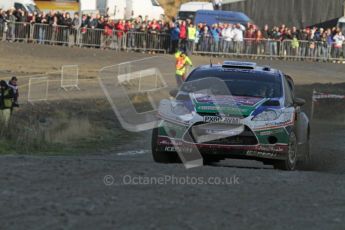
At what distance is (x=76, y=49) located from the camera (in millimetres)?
35250

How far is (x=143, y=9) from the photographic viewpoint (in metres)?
48.6

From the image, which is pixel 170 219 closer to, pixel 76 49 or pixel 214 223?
pixel 214 223

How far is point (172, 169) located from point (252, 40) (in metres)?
28.2

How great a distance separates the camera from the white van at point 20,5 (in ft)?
139

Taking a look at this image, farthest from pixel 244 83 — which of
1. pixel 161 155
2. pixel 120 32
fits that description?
pixel 120 32

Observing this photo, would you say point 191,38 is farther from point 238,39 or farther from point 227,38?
point 238,39

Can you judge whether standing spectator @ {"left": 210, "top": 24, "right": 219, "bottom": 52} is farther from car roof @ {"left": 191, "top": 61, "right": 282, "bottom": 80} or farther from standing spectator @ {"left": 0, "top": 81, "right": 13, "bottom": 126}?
car roof @ {"left": 191, "top": 61, "right": 282, "bottom": 80}

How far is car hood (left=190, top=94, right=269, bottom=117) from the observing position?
10336 mm

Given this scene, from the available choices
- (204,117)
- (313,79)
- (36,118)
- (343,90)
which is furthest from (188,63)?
(204,117)

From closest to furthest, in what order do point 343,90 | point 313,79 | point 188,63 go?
1. point 188,63
2. point 343,90
3. point 313,79

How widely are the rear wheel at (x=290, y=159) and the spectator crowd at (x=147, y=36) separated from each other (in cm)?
2488

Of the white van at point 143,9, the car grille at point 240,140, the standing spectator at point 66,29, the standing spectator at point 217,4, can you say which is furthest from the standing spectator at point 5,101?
the standing spectator at point 217,4

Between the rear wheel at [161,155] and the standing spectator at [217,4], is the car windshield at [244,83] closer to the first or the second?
the rear wheel at [161,155]

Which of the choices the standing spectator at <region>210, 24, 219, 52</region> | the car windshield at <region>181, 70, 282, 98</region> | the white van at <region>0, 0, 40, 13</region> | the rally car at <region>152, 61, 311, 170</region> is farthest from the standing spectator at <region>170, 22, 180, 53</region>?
the rally car at <region>152, 61, 311, 170</region>
